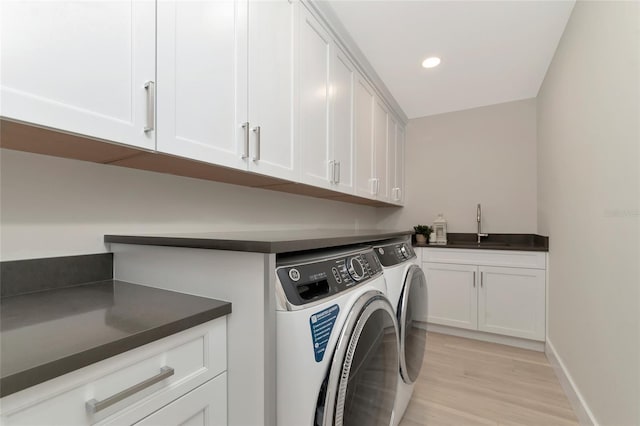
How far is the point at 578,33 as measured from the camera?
1.65 metres

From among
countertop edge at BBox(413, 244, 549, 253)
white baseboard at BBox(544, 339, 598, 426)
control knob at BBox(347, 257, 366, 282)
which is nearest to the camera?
control knob at BBox(347, 257, 366, 282)

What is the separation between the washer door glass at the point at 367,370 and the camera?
811 millimetres

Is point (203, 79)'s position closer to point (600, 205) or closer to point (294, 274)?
point (294, 274)

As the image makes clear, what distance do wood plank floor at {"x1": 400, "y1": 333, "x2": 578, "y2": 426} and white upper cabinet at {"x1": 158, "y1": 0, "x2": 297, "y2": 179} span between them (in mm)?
1578

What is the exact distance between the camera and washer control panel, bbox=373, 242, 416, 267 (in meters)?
1.41

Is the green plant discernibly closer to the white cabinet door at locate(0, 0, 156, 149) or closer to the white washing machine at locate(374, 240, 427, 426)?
Result: the white washing machine at locate(374, 240, 427, 426)

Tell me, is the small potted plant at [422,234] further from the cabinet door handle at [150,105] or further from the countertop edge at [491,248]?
the cabinet door handle at [150,105]

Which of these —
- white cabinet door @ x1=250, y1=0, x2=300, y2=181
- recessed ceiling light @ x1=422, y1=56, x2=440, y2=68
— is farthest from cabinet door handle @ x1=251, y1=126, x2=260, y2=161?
recessed ceiling light @ x1=422, y1=56, x2=440, y2=68

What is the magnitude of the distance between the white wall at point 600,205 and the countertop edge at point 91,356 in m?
1.46

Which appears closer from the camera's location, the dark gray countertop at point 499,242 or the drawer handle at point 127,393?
the drawer handle at point 127,393

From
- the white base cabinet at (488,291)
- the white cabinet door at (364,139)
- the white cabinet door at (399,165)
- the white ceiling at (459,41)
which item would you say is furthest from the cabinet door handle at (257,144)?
the white base cabinet at (488,291)

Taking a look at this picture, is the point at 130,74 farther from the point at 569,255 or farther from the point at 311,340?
the point at 569,255

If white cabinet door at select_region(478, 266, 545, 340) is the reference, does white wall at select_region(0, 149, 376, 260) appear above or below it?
above

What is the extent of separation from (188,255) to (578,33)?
7.43ft
